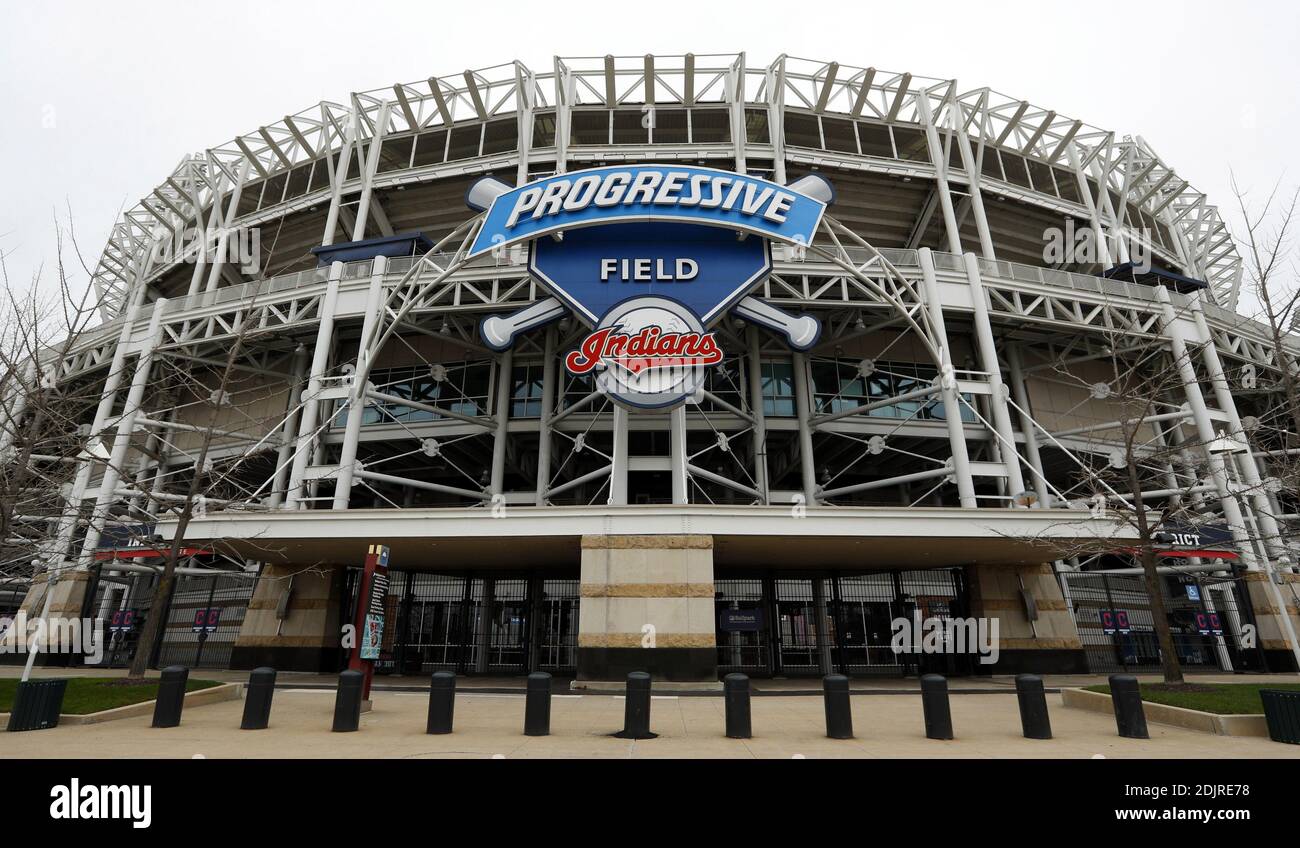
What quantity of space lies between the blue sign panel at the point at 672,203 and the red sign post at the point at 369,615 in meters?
12.7

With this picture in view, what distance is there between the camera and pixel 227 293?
2769 cm

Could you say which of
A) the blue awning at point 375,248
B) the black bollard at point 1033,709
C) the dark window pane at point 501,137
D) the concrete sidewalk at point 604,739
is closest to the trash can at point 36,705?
the concrete sidewalk at point 604,739

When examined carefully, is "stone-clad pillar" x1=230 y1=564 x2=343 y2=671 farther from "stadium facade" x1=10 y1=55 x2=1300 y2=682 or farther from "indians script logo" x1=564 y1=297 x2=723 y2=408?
"indians script logo" x1=564 y1=297 x2=723 y2=408

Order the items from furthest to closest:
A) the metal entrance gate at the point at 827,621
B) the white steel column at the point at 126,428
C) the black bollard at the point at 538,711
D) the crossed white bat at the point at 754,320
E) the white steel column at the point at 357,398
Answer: the white steel column at the point at 126,428 < the white steel column at the point at 357,398 < the crossed white bat at the point at 754,320 < the metal entrance gate at the point at 827,621 < the black bollard at the point at 538,711

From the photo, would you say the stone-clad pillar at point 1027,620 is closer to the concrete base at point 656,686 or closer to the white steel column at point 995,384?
the white steel column at point 995,384

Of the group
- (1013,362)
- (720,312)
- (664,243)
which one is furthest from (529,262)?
(1013,362)

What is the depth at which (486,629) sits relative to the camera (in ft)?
72.7

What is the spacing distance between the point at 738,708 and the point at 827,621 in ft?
43.5

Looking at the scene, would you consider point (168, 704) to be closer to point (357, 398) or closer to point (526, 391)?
point (357, 398)

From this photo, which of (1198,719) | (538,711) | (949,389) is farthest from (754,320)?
(538,711)

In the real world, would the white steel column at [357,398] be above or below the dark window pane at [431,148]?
below

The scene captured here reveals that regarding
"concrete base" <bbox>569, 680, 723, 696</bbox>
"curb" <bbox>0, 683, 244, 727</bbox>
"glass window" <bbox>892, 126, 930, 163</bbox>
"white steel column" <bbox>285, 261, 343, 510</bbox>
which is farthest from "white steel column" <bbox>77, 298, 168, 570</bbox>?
"glass window" <bbox>892, 126, 930, 163</bbox>

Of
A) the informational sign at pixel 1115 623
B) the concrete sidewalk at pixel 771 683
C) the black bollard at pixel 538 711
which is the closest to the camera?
the black bollard at pixel 538 711

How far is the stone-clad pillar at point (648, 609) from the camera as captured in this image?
15758mm
